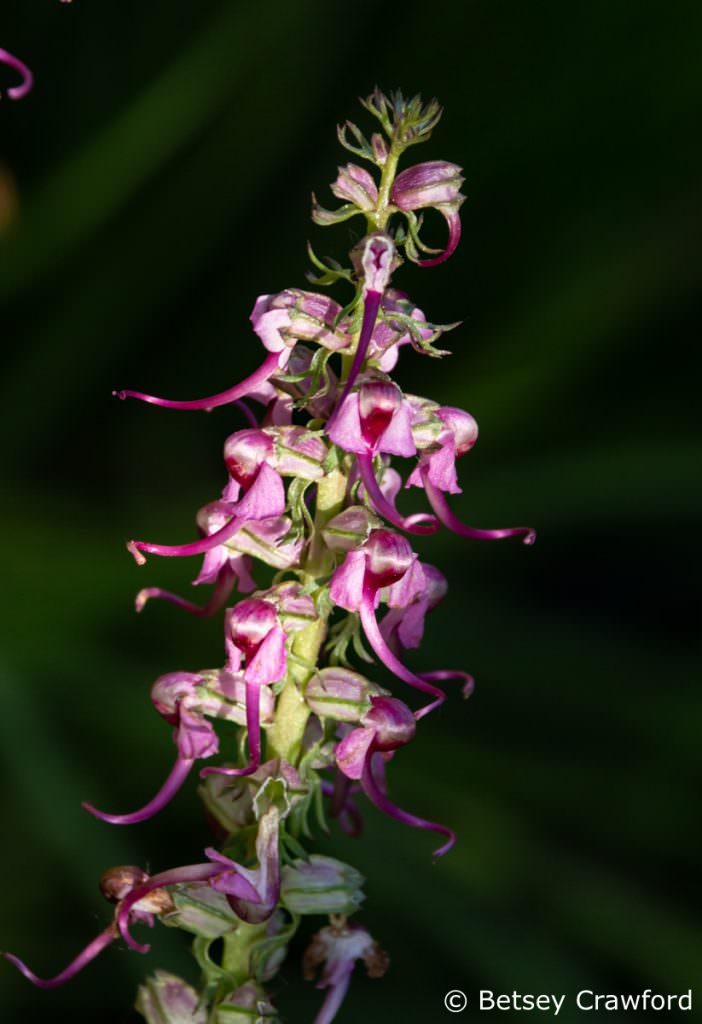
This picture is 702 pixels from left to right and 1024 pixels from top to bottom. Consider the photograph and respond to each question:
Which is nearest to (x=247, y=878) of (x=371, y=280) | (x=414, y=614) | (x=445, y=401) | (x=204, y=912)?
(x=204, y=912)

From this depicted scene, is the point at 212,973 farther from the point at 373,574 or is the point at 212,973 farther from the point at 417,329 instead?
the point at 417,329

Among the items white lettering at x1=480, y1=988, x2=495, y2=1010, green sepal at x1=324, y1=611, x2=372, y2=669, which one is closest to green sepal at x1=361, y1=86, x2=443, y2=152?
green sepal at x1=324, y1=611, x2=372, y2=669

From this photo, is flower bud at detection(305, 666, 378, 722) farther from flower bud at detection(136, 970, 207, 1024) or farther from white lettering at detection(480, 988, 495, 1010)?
white lettering at detection(480, 988, 495, 1010)

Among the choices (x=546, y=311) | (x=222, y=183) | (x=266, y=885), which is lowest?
(x=266, y=885)

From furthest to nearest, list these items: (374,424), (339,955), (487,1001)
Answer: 1. (487,1001)
2. (339,955)
3. (374,424)

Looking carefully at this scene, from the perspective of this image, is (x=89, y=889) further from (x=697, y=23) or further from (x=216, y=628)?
(x=697, y=23)

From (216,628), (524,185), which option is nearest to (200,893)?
(216,628)
